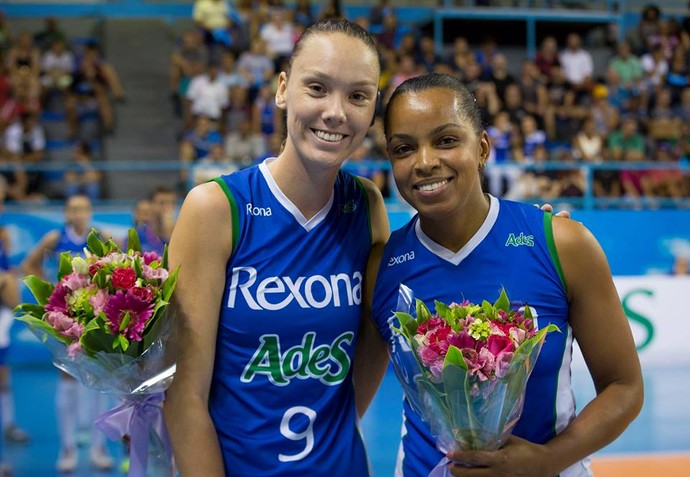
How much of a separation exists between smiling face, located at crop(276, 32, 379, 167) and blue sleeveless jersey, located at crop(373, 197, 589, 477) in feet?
1.12

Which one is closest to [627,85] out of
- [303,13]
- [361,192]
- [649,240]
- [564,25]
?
[564,25]

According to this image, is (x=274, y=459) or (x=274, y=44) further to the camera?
(x=274, y=44)

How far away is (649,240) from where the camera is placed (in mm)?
9438

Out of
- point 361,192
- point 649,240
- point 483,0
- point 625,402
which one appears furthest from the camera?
point 483,0

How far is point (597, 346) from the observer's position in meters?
2.11

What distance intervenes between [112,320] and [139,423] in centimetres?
39

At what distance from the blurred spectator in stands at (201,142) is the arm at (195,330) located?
7.91 meters

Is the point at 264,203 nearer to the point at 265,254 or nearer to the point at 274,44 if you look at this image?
the point at 265,254

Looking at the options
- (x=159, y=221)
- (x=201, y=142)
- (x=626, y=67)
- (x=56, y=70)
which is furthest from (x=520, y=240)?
(x=626, y=67)

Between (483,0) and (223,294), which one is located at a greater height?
(483,0)

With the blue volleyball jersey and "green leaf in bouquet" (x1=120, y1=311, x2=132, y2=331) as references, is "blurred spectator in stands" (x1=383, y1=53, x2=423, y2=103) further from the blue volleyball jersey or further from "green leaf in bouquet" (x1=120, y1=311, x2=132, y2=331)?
"green leaf in bouquet" (x1=120, y1=311, x2=132, y2=331)

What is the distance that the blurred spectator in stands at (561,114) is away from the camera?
11.9 meters

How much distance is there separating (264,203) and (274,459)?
0.67 m

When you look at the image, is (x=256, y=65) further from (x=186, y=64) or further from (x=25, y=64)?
(x=25, y=64)
